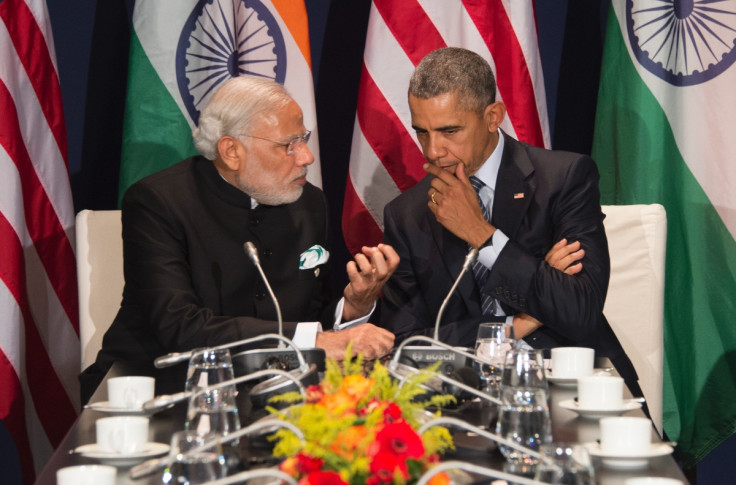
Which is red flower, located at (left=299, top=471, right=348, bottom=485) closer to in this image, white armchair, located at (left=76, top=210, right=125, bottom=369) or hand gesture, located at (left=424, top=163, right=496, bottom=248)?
hand gesture, located at (left=424, top=163, right=496, bottom=248)

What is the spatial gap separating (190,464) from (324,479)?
30 centimetres

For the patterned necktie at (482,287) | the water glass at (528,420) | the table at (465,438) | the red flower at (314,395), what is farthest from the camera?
the patterned necktie at (482,287)

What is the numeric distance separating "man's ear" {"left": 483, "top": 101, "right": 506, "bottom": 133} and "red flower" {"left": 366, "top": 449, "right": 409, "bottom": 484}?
7.20 ft

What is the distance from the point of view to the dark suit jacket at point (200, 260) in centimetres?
308

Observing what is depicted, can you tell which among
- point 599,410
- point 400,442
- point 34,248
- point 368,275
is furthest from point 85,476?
point 34,248

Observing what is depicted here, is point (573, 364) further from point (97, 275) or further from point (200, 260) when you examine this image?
point (97, 275)

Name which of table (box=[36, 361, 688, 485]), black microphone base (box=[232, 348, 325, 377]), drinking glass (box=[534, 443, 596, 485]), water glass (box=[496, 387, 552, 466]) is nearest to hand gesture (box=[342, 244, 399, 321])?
black microphone base (box=[232, 348, 325, 377])

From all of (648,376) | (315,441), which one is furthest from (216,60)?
(315,441)

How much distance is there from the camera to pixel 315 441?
1.36 meters

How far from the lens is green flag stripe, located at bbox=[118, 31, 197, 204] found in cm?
400

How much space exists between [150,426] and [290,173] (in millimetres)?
1415

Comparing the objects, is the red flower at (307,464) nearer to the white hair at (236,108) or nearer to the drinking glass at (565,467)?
the drinking glass at (565,467)

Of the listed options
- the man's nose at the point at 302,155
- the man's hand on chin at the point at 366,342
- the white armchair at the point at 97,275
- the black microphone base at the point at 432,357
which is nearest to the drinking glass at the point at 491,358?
the black microphone base at the point at 432,357

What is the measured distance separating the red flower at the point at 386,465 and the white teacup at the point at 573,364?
4.03 feet
